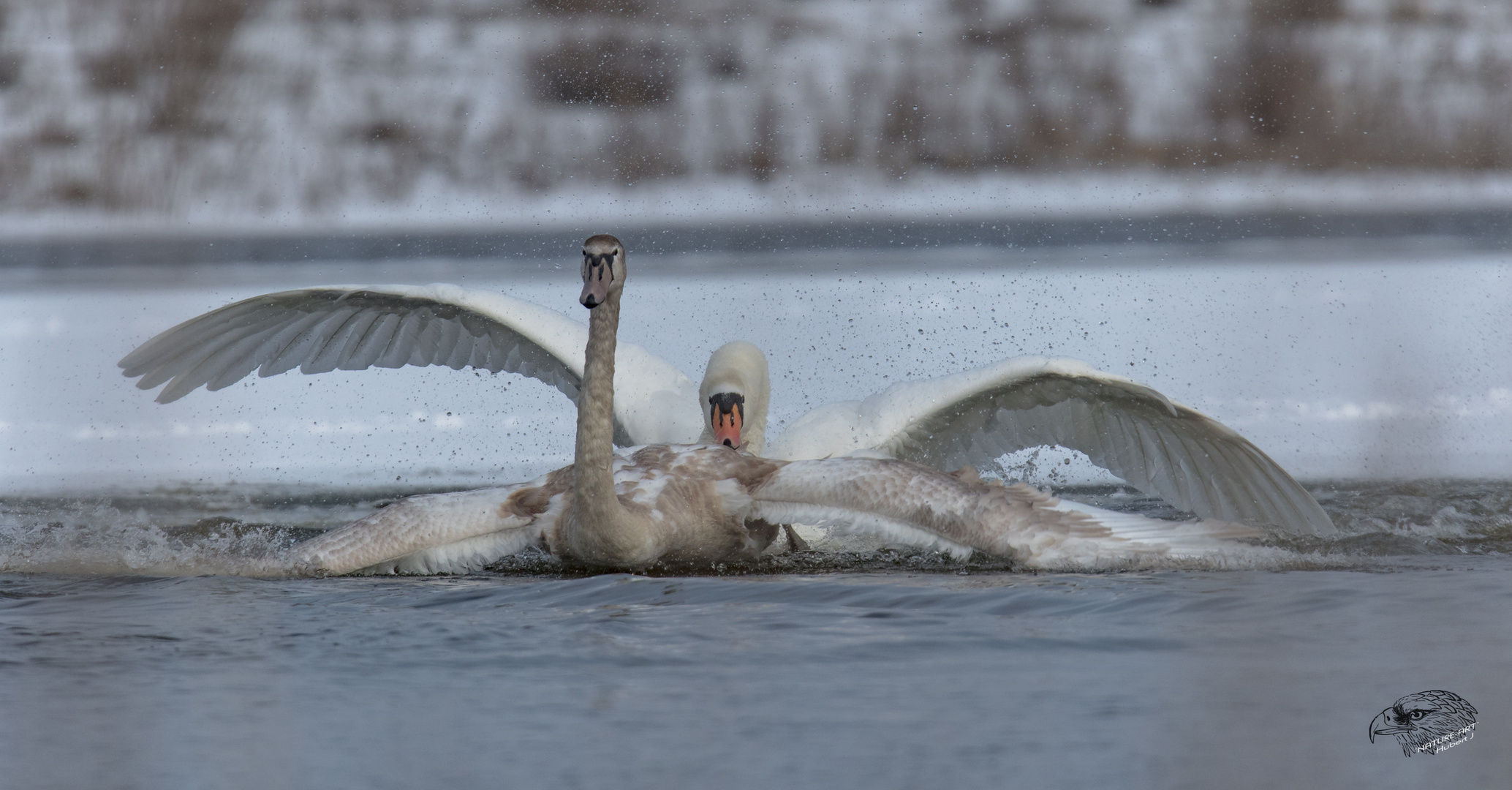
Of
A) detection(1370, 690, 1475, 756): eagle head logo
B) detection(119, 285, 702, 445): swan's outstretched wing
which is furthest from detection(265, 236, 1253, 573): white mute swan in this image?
detection(1370, 690, 1475, 756): eagle head logo

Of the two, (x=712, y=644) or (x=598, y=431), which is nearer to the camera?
(x=712, y=644)

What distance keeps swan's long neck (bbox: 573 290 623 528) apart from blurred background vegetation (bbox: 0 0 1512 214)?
6.97 metres

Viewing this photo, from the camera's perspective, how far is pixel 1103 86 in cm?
1104

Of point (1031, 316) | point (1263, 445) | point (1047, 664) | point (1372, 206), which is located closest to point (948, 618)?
point (1047, 664)

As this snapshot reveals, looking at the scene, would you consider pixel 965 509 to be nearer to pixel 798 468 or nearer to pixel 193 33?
pixel 798 468

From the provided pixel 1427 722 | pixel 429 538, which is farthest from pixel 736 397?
pixel 1427 722

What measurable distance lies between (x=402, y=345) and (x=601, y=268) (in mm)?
1215

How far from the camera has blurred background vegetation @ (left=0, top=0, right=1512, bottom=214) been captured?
1048 centimetres

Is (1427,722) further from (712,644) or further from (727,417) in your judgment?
(727,417)

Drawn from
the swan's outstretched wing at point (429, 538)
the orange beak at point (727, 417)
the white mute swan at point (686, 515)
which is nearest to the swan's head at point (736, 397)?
the orange beak at point (727, 417)

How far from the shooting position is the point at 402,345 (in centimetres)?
435

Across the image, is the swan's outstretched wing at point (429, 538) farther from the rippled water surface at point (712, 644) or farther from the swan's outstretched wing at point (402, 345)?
the swan's outstretched wing at point (402, 345)

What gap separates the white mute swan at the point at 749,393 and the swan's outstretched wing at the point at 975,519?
34 centimetres

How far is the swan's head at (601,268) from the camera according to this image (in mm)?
3240
